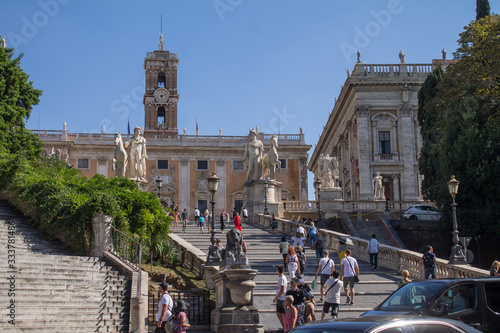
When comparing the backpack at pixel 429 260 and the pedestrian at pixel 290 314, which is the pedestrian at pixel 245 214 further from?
the pedestrian at pixel 290 314

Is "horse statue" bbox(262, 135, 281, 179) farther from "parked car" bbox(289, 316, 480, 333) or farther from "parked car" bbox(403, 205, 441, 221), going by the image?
"parked car" bbox(289, 316, 480, 333)

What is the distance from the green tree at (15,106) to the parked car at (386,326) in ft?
83.2

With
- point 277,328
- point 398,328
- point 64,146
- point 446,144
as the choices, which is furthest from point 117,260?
point 64,146

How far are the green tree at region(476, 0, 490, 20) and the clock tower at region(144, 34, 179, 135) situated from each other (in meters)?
41.6

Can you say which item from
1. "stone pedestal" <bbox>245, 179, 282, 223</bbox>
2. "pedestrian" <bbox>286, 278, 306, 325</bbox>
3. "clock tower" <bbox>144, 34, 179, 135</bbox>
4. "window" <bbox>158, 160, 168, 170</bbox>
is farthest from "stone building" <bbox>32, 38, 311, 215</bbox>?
"pedestrian" <bbox>286, 278, 306, 325</bbox>

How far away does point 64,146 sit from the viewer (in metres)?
63.2

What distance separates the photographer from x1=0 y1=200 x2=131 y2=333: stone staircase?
42.9 feet

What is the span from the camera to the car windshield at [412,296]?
31.8 feet

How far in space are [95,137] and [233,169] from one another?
606 inches

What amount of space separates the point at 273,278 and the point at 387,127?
33440 mm

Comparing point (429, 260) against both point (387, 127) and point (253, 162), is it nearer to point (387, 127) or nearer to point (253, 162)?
point (253, 162)

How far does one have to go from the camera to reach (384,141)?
49812 millimetres

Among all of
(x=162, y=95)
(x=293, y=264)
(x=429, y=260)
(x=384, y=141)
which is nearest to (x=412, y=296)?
(x=293, y=264)

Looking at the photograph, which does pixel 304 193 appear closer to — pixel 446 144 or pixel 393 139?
pixel 393 139
